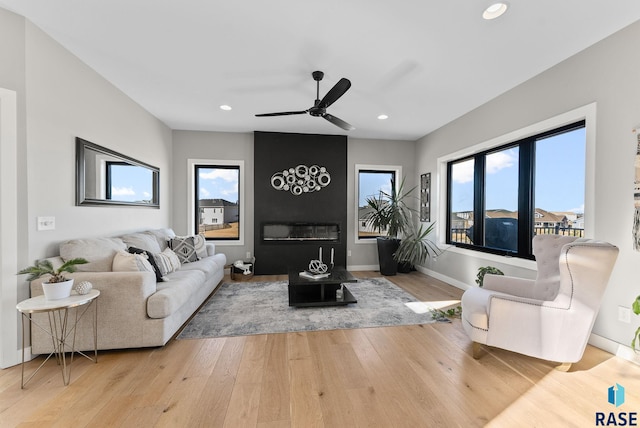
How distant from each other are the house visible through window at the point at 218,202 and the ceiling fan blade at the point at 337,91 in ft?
9.82

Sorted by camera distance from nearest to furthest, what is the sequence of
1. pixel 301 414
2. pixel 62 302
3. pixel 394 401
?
pixel 301 414 < pixel 394 401 < pixel 62 302

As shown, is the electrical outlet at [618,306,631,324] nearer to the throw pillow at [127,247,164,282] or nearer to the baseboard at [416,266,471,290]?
the baseboard at [416,266,471,290]

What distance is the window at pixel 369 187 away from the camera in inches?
221

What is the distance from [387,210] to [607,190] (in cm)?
313

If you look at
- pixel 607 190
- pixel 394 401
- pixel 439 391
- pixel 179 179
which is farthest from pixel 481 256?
pixel 179 179

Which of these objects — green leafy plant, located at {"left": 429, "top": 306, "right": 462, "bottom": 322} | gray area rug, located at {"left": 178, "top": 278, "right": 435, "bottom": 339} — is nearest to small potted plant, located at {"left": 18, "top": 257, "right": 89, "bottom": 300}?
gray area rug, located at {"left": 178, "top": 278, "right": 435, "bottom": 339}

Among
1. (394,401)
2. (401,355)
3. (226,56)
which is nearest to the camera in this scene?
(394,401)

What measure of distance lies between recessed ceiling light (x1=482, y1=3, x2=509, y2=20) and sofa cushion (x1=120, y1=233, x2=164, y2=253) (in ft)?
13.7

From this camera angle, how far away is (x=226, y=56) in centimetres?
267

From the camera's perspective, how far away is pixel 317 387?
185 cm

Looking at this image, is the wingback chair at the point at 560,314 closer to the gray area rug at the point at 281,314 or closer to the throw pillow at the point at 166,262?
the gray area rug at the point at 281,314

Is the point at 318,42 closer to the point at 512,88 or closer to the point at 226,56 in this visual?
the point at 226,56

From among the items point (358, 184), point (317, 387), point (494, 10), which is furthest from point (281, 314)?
point (494, 10)

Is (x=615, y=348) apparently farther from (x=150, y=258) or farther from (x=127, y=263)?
(x=150, y=258)
